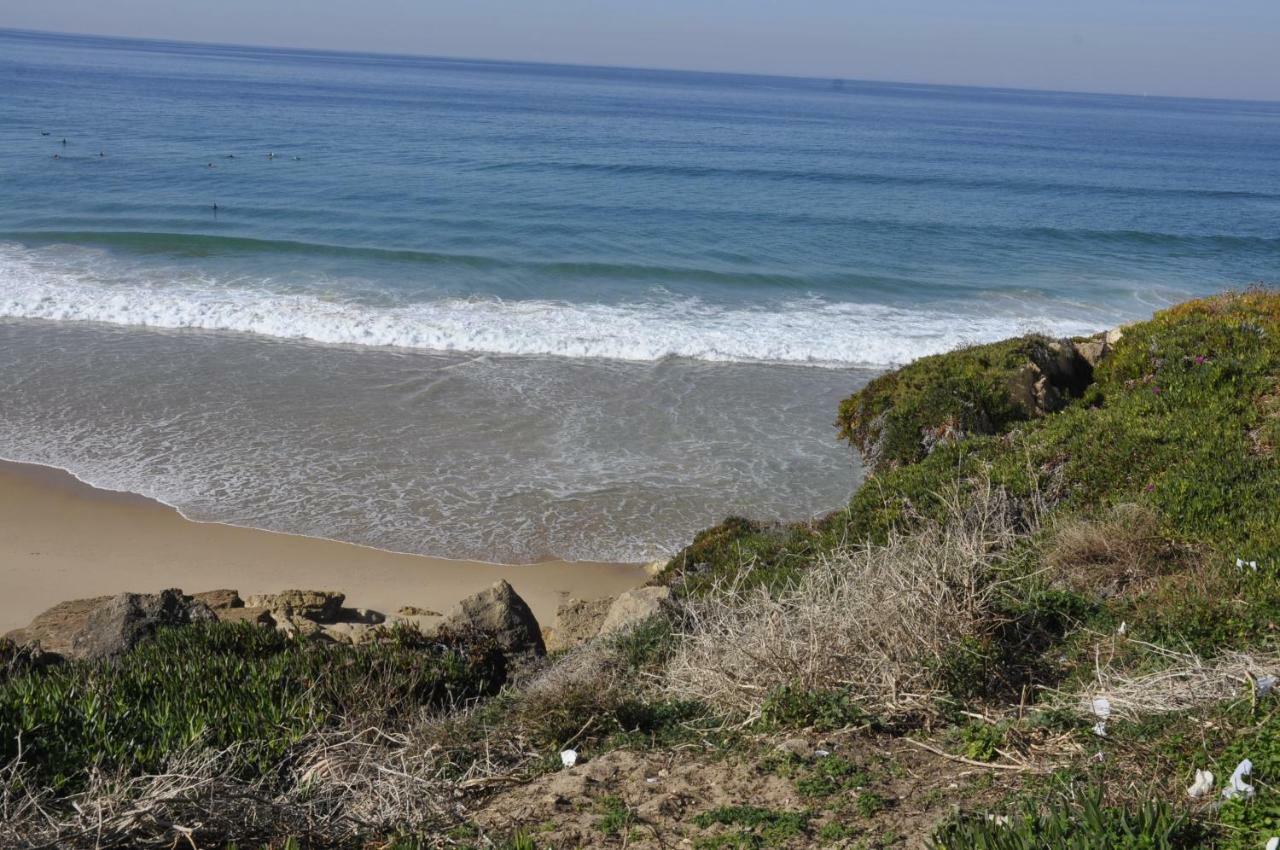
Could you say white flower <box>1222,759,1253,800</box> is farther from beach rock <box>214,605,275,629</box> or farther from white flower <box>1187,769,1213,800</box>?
beach rock <box>214,605,275,629</box>

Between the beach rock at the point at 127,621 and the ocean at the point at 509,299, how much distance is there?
3.82m

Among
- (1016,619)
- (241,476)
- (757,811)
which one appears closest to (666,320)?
(241,476)

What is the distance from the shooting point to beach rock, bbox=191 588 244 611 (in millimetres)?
9211

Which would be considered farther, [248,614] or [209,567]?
[209,567]

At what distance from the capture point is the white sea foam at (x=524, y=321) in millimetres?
19594

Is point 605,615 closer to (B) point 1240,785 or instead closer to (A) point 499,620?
(A) point 499,620

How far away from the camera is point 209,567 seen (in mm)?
10789

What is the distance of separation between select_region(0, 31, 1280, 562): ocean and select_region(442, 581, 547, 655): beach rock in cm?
365

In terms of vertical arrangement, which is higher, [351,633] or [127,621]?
[127,621]

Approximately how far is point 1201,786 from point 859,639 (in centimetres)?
186

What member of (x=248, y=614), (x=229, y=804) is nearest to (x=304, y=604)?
(x=248, y=614)

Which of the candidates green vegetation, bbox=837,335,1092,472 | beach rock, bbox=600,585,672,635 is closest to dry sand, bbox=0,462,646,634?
beach rock, bbox=600,585,672,635

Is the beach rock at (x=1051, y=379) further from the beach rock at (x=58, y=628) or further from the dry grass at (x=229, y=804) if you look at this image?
the beach rock at (x=58, y=628)

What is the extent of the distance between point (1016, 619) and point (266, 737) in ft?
13.1
